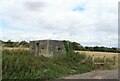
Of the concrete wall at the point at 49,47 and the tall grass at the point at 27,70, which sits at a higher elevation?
the concrete wall at the point at 49,47

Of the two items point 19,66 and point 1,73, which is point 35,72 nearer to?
point 19,66

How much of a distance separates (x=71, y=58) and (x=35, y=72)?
6.95m

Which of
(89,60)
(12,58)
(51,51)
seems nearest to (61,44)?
(51,51)

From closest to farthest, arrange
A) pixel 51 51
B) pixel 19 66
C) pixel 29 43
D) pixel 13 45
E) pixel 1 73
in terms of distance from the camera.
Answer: pixel 1 73, pixel 19 66, pixel 13 45, pixel 51 51, pixel 29 43

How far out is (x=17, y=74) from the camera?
1223cm

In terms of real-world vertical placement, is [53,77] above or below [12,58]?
below

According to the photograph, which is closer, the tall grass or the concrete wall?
the tall grass

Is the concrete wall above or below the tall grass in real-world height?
above

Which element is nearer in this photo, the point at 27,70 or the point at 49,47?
the point at 27,70

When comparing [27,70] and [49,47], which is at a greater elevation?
[49,47]

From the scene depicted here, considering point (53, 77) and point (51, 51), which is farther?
point (51, 51)

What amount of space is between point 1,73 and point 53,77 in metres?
2.63

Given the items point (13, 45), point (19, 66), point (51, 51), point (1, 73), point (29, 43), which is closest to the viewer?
point (1, 73)

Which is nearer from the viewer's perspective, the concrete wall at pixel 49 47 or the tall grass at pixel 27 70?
the tall grass at pixel 27 70
